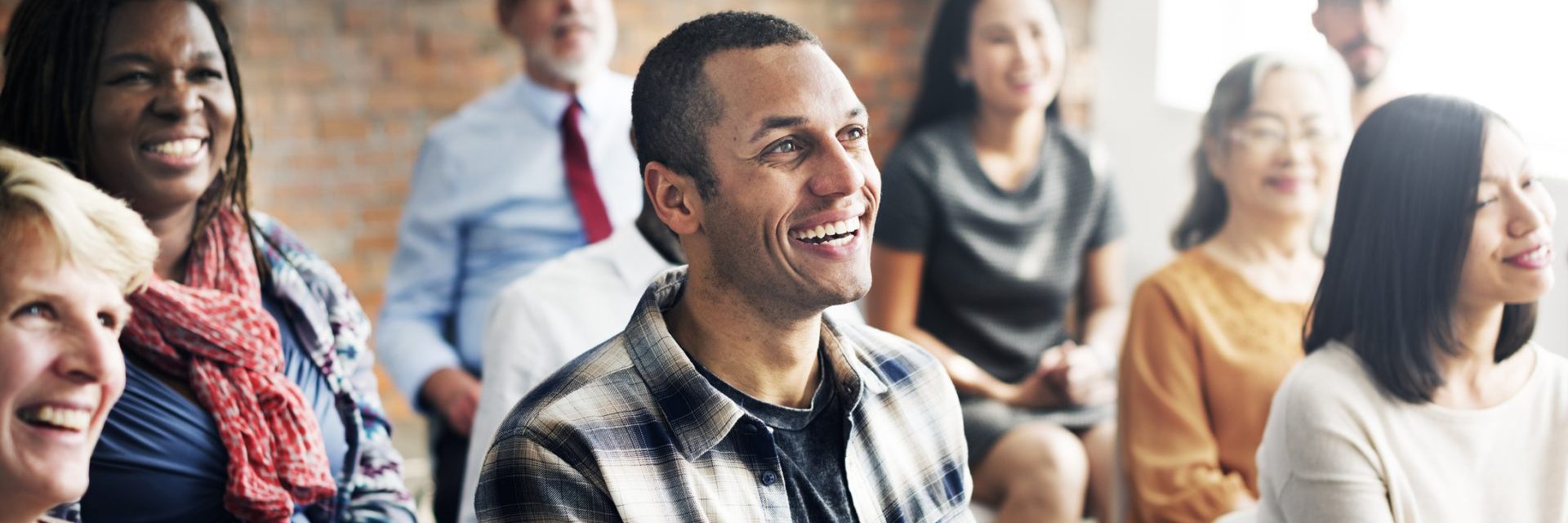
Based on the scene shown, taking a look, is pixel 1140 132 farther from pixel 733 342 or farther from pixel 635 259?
pixel 733 342

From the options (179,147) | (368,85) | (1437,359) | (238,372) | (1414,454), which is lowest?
(1414,454)

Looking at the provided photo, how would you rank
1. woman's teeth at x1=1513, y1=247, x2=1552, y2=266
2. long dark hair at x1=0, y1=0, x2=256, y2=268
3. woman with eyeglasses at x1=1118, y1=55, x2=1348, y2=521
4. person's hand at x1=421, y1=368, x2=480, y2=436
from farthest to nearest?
person's hand at x1=421, y1=368, x2=480, y2=436 < woman with eyeglasses at x1=1118, y1=55, x2=1348, y2=521 < long dark hair at x1=0, y1=0, x2=256, y2=268 < woman's teeth at x1=1513, y1=247, x2=1552, y2=266

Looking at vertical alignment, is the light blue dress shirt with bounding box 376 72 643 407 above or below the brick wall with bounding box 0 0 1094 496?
below

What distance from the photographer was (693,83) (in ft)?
4.81

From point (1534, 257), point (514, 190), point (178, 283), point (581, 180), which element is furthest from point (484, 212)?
point (1534, 257)

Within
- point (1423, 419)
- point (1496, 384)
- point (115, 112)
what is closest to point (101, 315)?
point (115, 112)

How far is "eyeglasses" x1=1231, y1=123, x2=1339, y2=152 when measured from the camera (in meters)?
2.33

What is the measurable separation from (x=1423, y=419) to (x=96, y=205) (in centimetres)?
148

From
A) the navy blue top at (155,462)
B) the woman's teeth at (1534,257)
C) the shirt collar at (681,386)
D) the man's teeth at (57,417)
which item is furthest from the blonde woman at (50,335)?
the woman's teeth at (1534,257)

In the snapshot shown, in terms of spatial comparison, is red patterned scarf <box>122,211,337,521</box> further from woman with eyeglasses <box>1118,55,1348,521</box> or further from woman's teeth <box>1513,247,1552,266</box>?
woman's teeth <box>1513,247,1552,266</box>

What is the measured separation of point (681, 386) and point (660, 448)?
2.6 inches

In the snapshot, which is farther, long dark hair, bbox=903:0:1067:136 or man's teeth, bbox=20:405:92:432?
long dark hair, bbox=903:0:1067:136

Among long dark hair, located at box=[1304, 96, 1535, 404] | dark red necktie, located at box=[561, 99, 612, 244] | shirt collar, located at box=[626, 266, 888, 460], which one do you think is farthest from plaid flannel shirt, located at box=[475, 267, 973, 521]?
dark red necktie, located at box=[561, 99, 612, 244]

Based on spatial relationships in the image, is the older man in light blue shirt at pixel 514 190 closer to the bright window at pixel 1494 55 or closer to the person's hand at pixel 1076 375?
the person's hand at pixel 1076 375
